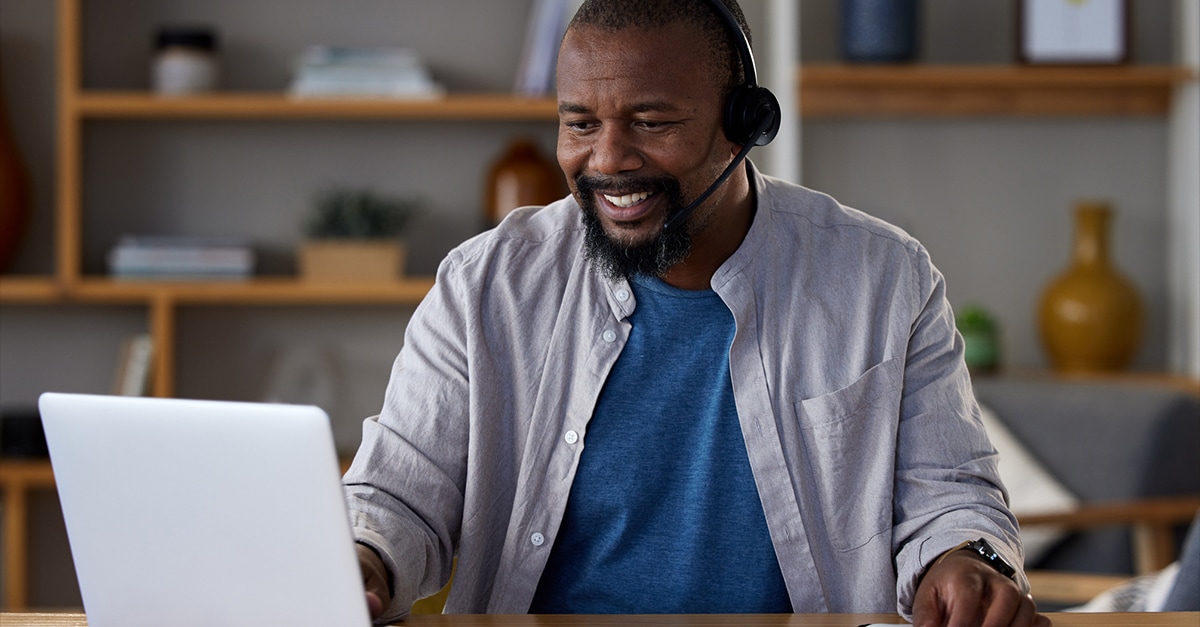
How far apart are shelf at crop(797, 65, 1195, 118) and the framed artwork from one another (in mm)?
33

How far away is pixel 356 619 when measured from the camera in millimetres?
920

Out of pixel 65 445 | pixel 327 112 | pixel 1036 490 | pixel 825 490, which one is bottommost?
pixel 1036 490

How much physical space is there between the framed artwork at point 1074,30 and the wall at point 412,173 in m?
0.15

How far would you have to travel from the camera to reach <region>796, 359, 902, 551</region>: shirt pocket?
1.36 meters

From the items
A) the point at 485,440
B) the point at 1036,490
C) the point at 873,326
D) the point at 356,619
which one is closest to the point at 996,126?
the point at 1036,490

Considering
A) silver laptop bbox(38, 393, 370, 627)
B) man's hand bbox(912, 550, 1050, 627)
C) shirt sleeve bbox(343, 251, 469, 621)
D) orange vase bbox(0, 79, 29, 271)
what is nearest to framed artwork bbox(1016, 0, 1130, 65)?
shirt sleeve bbox(343, 251, 469, 621)

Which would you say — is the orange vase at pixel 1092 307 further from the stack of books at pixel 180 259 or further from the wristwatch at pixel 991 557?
the wristwatch at pixel 991 557

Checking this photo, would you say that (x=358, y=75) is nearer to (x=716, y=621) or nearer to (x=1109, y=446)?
(x=1109, y=446)

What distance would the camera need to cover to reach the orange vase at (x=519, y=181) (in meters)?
3.06

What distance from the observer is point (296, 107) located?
3.01 metres

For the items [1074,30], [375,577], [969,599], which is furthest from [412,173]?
[969,599]

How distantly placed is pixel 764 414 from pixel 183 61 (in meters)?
2.13

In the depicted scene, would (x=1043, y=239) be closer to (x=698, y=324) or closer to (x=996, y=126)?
(x=996, y=126)

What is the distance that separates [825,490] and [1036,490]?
1.51 meters
